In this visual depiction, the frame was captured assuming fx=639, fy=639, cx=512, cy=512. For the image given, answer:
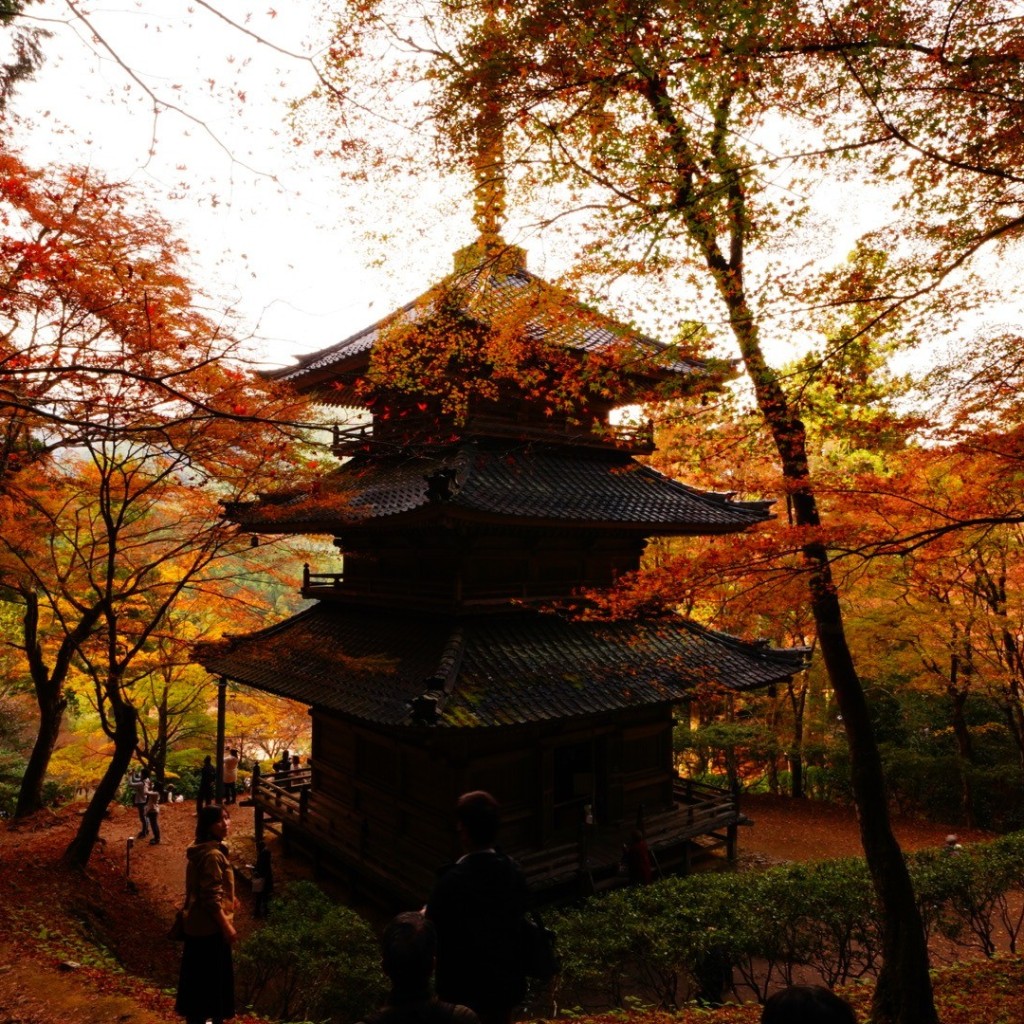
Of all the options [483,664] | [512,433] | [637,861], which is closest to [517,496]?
[512,433]

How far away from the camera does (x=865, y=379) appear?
7.15 metres

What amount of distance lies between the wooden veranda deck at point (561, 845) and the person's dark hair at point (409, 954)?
813cm

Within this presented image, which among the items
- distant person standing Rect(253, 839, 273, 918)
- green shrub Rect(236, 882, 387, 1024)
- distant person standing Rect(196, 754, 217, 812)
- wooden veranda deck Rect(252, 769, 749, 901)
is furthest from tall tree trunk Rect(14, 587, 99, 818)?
green shrub Rect(236, 882, 387, 1024)

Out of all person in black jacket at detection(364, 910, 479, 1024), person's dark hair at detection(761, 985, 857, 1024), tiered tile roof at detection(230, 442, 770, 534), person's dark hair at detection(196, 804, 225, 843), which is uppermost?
tiered tile roof at detection(230, 442, 770, 534)

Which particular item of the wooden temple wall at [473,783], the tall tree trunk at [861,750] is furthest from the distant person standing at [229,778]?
the tall tree trunk at [861,750]

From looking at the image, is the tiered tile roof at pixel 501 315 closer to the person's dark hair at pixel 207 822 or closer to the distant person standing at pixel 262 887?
the person's dark hair at pixel 207 822

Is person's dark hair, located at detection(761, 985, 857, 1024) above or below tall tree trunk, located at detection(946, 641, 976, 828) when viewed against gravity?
above

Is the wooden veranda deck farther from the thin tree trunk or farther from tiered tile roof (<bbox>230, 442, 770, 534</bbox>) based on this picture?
the thin tree trunk

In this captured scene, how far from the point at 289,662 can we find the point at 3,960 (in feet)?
19.3

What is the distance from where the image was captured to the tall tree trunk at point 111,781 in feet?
37.0

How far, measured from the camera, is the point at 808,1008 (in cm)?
211

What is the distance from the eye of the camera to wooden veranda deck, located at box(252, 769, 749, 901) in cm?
1054

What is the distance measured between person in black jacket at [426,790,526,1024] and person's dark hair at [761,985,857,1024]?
5.07 ft

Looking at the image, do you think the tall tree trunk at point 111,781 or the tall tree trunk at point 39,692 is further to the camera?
the tall tree trunk at point 39,692
